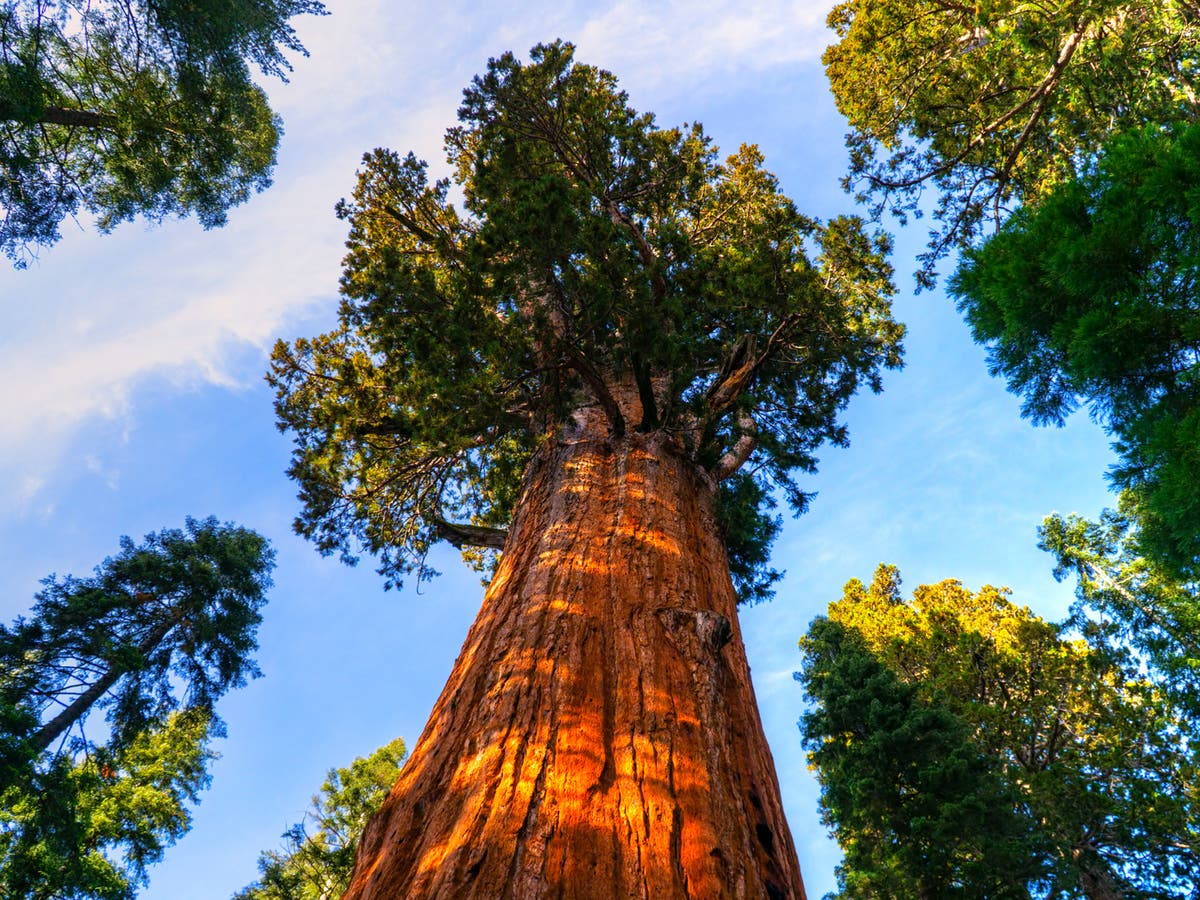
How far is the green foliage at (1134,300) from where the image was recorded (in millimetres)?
4023

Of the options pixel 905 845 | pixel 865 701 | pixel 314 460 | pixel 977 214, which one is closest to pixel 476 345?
pixel 314 460

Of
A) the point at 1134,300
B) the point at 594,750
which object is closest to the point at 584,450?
the point at 594,750

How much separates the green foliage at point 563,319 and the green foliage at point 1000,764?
526 cm

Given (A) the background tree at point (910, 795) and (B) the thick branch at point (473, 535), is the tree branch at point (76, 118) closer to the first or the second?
(B) the thick branch at point (473, 535)

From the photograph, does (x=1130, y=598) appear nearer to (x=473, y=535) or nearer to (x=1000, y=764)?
(x=1000, y=764)

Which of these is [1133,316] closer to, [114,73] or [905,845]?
[905,845]

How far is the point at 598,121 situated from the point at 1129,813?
15138mm

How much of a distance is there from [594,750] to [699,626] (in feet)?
3.24

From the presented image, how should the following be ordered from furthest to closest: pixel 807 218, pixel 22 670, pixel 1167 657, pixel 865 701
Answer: pixel 1167 657
pixel 865 701
pixel 22 670
pixel 807 218

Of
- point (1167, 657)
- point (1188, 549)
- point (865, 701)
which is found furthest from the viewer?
point (1167, 657)

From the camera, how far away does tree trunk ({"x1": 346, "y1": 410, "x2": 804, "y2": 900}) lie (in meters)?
1.94

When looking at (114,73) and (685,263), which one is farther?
(114,73)

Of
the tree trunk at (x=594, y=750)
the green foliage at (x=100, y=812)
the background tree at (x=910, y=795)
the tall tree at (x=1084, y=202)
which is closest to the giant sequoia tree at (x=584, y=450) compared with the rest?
the tree trunk at (x=594, y=750)

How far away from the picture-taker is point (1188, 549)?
14.1 feet
